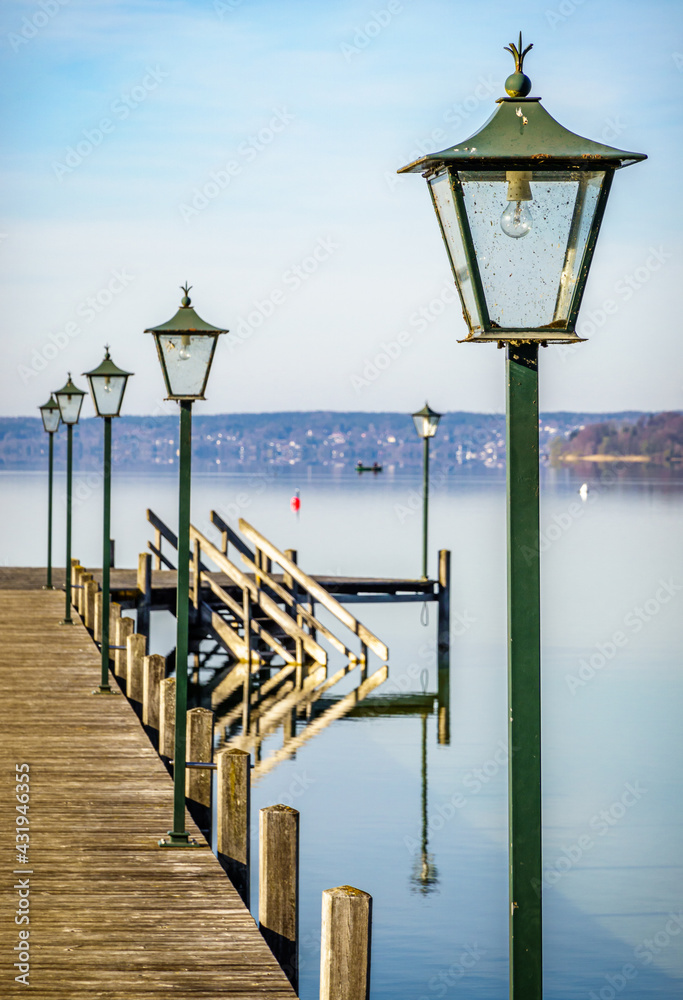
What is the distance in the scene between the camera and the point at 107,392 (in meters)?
12.2

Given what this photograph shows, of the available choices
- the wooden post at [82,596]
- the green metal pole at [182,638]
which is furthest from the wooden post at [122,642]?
the green metal pole at [182,638]

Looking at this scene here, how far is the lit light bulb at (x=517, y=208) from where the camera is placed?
351 cm

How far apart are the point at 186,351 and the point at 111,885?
316 centimetres

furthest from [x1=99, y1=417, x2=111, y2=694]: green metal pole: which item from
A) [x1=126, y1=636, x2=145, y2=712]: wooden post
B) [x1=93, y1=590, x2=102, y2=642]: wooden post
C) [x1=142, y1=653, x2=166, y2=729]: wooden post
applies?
[x1=93, y1=590, x2=102, y2=642]: wooden post

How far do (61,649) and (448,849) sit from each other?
563 centimetres

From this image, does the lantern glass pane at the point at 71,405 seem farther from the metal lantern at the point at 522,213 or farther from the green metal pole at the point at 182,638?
the metal lantern at the point at 522,213

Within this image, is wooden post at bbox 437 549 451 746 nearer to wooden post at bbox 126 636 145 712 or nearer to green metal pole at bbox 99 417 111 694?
green metal pole at bbox 99 417 111 694

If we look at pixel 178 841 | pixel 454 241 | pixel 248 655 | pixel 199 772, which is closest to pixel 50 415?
pixel 248 655

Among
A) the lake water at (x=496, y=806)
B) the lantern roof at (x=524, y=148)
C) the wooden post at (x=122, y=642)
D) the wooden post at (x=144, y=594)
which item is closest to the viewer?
the lantern roof at (x=524, y=148)

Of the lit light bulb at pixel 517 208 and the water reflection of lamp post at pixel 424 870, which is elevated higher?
the lit light bulb at pixel 517 208

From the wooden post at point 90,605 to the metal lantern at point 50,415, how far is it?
13.0ft

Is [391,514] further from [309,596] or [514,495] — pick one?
[514,495]

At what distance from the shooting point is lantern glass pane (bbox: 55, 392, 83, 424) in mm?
16438

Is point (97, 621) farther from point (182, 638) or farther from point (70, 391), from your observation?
point (182, 638)
